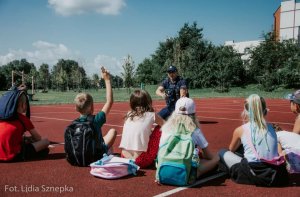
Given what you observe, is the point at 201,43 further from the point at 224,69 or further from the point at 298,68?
the point at 298,68

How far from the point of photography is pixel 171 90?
8438 mm

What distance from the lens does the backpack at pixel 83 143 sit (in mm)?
5227

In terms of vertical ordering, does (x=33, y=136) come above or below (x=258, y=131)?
below

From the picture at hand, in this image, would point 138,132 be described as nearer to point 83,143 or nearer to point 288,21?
point 83,143

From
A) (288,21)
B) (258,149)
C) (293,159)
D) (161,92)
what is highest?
(288,21)

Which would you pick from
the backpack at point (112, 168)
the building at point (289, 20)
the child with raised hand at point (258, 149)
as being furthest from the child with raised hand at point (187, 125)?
the building at point (289, 20)

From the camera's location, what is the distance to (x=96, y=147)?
536cm

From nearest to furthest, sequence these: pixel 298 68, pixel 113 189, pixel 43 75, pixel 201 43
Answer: pixel 113 189, pixel 298 68, pixel 201 43, pixel 43 75

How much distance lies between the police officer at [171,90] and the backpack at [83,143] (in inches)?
122

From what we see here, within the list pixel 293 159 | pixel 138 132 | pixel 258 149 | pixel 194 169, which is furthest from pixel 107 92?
pixel 293 159

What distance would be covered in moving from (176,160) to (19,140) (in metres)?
2.80

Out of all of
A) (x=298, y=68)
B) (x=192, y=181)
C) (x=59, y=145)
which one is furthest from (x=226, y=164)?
(x=298, y=68)

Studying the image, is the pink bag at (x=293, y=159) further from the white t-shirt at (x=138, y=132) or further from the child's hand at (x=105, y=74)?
the child's hand at (x=105, y=74)

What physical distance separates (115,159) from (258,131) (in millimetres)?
2068
